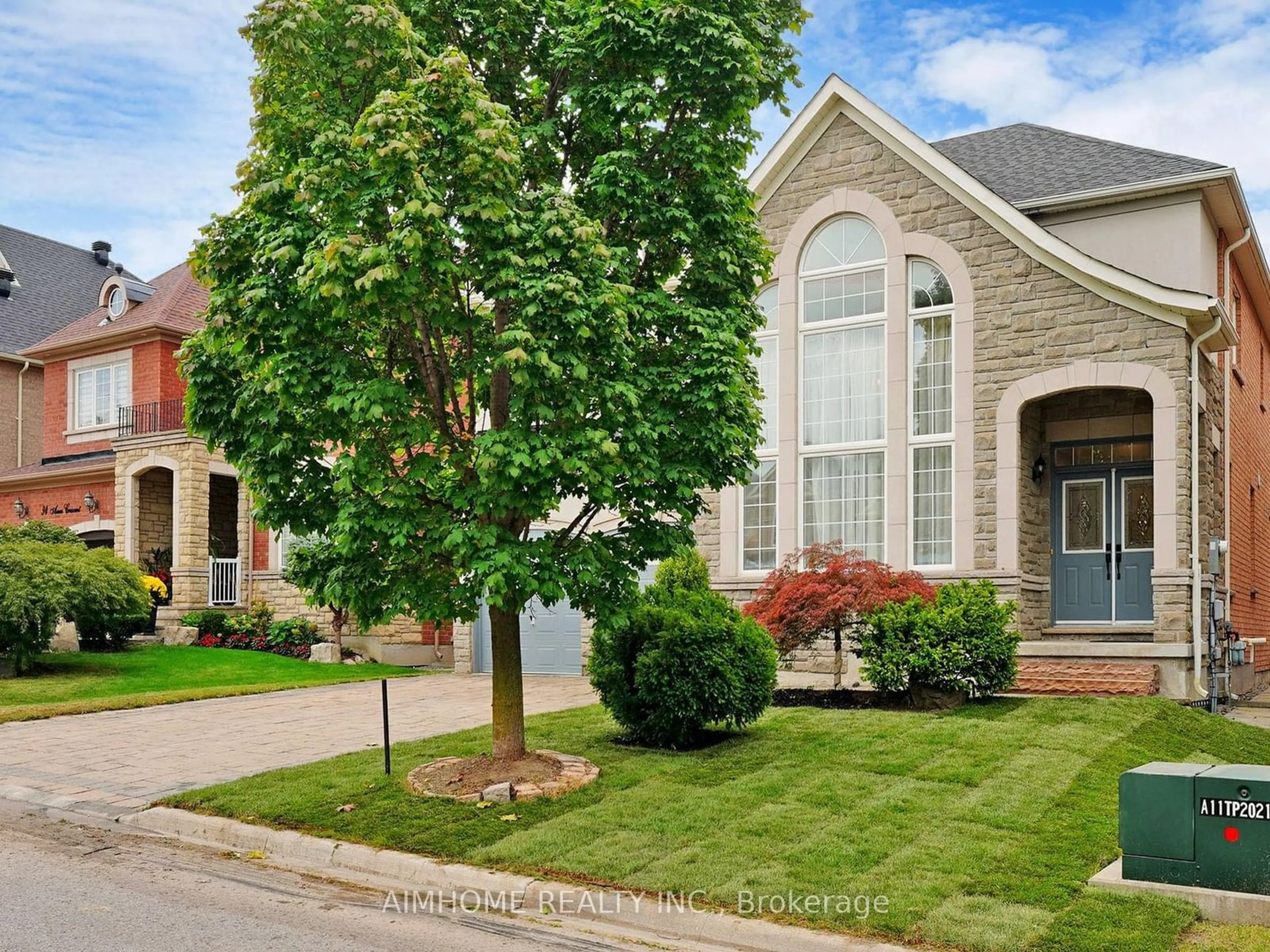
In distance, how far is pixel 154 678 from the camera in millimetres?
18328

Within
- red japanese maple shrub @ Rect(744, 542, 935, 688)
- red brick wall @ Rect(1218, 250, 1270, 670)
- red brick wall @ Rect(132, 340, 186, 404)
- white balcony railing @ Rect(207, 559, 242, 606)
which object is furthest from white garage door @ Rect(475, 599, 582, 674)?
red brick wall @ Rect(132, 340, 186, 404)

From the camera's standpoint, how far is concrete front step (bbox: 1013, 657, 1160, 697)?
13055 mm

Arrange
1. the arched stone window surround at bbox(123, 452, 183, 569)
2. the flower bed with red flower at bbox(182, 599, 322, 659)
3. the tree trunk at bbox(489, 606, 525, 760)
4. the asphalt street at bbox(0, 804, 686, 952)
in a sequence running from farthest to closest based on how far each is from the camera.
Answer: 1. the arched stone window surround at bbox(123, 452, 183, 569)
2. the flower bed with red flower at bbox(182, 599, 322, 659)
3. the tree trunk at bbox(489, 606, 525, 760)
4. the asphalt street at bbox(0, 804, 686, 952)

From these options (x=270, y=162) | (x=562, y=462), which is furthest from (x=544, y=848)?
(x=270, y=162)

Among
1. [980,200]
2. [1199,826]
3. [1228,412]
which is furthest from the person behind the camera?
[1228,412]

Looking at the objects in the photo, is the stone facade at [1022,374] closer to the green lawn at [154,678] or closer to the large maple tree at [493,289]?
the large maple tree at [493,289]

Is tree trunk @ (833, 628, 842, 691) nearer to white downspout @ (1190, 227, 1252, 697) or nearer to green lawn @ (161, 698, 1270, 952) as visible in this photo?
green lawn @ (161, 698, 1270, 952)

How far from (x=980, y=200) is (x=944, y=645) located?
6.80m

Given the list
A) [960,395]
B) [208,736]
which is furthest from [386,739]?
[960,395]

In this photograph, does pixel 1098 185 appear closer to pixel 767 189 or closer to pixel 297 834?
pixel 767 189

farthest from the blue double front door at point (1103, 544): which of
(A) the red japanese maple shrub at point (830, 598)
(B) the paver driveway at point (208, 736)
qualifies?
(B) the paver driveway at point (208, 736)

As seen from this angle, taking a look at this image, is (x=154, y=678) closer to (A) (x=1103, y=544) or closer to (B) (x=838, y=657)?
(B) (x=838, y=657)

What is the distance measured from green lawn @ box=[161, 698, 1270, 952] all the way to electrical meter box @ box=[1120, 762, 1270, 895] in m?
0.24

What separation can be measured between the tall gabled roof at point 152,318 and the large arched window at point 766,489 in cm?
1597
